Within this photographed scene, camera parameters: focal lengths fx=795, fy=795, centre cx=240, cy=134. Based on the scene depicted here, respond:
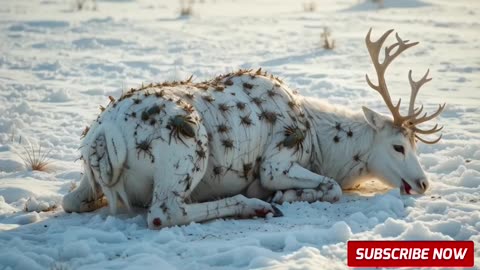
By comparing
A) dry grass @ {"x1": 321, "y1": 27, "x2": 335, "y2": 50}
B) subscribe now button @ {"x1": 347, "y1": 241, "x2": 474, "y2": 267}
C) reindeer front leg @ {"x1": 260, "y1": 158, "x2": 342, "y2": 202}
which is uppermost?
dry grass @ {"x1": 321, "y1": 27, "x2": 335, "y2": 50}

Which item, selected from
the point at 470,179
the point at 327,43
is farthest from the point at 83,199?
the point at 327,43

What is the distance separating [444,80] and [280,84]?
16.2ft

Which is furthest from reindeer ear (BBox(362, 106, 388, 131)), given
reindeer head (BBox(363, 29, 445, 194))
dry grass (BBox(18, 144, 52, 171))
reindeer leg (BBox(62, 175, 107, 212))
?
dry grass (BBox(18, 144, 52, 171))

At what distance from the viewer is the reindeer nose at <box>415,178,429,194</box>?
275 inches

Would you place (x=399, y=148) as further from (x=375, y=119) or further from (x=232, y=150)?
(x=232, y=150)

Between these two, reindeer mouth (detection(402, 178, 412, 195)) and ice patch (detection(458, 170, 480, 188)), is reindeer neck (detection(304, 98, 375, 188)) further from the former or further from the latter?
ice patch (detection(458, 170, 480, 188))

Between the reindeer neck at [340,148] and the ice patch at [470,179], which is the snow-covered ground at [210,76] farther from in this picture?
the reindeer neck at [340,148]

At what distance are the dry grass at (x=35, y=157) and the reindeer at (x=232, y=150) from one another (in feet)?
4.18

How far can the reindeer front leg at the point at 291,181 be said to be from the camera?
22.3 ft

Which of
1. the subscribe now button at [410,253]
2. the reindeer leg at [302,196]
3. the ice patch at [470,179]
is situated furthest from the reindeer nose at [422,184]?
the subscribe now button at [410,253]

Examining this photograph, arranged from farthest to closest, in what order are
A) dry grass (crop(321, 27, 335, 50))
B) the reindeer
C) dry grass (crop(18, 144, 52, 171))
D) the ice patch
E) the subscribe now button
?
dry grass (crop(321, 27, 335, 50))
dry grass (crop(18, 144, 52, 171))
the ice patch
the reindeer
the subscribe now button

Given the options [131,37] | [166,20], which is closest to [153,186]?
[131,37]

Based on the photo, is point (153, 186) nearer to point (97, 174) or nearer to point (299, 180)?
point (97, 174)

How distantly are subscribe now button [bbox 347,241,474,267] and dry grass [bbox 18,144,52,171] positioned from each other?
11.4 ft
